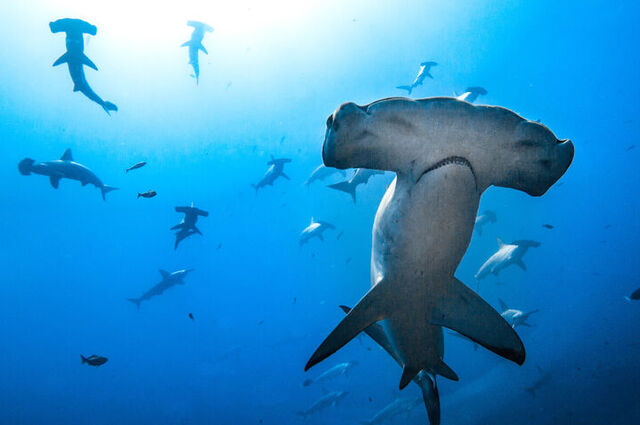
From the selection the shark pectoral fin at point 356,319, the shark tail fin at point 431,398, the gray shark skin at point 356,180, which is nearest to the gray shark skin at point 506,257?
the gray shark skin at point 356,180

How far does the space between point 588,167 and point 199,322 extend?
52515mm

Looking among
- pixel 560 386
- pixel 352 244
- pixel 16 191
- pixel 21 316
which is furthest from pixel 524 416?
pixel 21 316

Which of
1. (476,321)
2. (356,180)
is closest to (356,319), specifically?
(476,321)

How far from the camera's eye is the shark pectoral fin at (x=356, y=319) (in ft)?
8.37

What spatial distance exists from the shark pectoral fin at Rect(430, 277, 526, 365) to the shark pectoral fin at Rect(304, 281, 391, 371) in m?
0.51

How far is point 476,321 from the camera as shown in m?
2.76

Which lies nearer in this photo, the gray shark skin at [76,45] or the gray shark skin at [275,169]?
the gray shark skin at [76,45]

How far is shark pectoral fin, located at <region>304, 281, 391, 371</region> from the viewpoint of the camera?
2.55m

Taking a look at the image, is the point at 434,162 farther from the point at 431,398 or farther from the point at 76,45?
the point at 76,45

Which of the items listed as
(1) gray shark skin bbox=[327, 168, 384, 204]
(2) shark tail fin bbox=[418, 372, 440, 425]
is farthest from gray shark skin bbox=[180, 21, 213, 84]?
(2) shark tail fin bbox=[418, 372, 440, 425]

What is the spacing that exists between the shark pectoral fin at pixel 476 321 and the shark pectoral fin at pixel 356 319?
512 mm

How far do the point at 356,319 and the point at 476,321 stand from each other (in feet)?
3.51

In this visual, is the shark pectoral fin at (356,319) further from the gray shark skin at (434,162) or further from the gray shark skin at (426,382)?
the gray shark skin at (426,382)

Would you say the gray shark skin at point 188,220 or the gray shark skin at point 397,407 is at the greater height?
the gray shark skin at point 188,220
